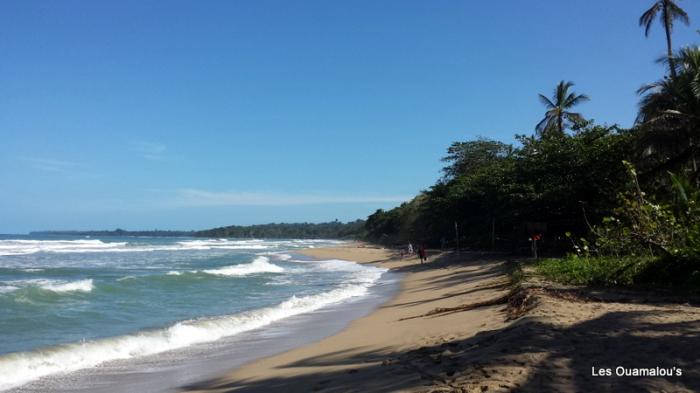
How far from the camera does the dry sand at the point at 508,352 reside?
4.58m

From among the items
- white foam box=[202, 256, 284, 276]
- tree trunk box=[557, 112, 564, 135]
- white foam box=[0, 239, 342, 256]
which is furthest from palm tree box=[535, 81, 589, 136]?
white foam box=[0, 239, 342, 256]

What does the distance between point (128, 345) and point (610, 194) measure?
1874cm

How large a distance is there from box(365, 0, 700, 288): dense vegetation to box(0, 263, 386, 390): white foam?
24.1ft

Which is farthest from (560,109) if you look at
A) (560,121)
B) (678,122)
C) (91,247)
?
(91,247)

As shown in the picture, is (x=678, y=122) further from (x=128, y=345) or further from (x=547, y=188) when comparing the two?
(x=128, y=345)

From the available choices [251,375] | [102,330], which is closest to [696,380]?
[251,375]

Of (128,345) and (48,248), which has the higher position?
(48,248)

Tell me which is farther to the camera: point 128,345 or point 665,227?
point 665,227

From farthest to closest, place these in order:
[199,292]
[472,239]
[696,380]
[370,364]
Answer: [472,239]
[199,292]
[370,364]
[696,380]

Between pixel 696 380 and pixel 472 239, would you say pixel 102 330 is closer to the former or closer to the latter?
pixel 696 380

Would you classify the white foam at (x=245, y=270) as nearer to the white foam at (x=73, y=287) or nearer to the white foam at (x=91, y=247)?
the white foam at (x=73, y=287)

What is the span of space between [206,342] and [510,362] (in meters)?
6.76

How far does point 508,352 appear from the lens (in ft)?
17.7

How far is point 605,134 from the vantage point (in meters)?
24.8
